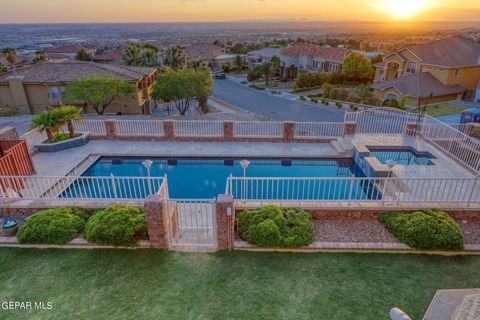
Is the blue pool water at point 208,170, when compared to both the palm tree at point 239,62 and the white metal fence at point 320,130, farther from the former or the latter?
the palm tree at point 239,62

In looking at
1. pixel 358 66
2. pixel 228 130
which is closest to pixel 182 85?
pixel 228 130

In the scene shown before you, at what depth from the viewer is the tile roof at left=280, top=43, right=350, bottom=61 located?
4803 cm

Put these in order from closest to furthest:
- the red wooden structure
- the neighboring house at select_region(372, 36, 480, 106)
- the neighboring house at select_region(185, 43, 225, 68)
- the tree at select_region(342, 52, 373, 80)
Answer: the red wooden structure < the neighboring house at select_region(372, 36, 480, 106) < the tree at select_region(342, 52, 373, 80) < the neighboring house at select_region(185, 43, 225, 68)

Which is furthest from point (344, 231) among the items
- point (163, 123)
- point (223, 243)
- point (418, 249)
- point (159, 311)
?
point (163, 123)

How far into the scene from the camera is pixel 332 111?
2816 centimetres

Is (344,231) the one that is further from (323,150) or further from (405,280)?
(323,150)

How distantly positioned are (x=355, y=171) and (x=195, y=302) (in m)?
9.78

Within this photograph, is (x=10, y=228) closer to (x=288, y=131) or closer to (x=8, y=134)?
(x=8, y=134)

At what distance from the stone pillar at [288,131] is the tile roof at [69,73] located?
1712cm

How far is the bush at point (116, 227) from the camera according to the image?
747cm

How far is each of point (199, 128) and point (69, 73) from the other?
18332mm

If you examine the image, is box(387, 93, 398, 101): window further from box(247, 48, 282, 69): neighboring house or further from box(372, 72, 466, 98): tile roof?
box(247, 48, 282, 69): neighboring house

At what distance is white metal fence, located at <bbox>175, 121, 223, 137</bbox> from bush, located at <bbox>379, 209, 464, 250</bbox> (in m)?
9.93

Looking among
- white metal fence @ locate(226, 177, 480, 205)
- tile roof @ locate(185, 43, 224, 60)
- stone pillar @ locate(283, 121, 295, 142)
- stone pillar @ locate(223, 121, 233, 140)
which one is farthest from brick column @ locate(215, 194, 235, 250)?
tile roof @ locate(185, 43, 224, 60)
